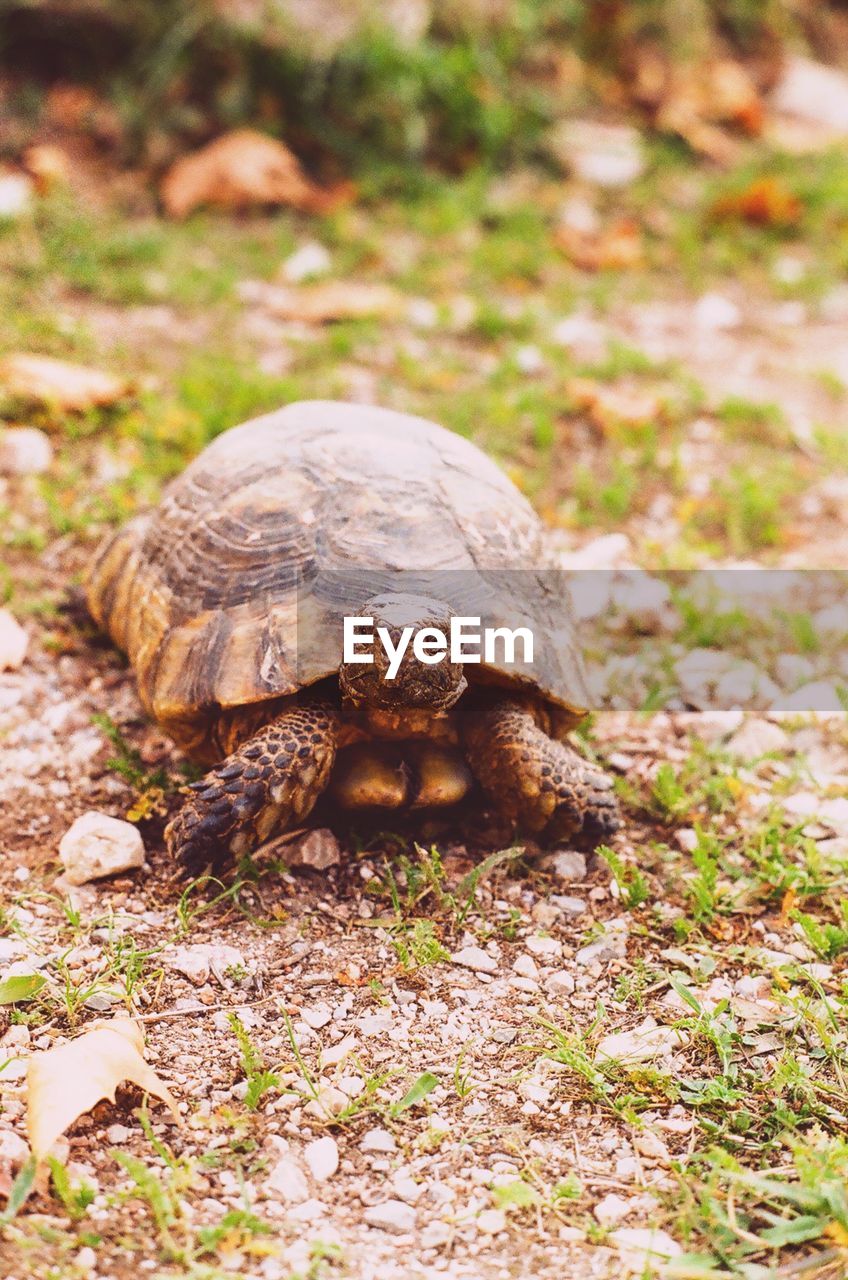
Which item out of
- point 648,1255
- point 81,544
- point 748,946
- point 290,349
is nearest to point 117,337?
point 290,349

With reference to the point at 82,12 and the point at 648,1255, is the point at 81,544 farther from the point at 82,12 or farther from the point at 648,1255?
the point at 82,12

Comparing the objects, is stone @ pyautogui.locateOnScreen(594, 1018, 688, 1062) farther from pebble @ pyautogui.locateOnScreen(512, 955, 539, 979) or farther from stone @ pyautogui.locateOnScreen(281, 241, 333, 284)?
stone @ pyautogui.locateOnScreen(281, 241, 333, 284)

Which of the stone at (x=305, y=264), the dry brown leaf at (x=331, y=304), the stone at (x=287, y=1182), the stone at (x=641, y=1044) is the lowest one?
→ the stone at (x=287, y=1182)

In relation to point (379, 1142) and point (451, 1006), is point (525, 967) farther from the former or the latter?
point (379, 1142)

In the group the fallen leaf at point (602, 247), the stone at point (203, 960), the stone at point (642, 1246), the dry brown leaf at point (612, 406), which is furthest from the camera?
the fallen leaf at point (602, 247)

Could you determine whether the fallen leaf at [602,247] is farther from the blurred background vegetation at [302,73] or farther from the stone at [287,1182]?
the stone at [287,1182]

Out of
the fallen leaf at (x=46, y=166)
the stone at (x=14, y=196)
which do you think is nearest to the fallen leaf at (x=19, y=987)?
the stone at (x=14, y=196)

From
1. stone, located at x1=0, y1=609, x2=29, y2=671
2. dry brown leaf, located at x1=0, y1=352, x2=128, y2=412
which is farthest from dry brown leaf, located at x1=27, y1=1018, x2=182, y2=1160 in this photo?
dry brown leaf, located at x1=0, y1=352, x2=128, y2=412
